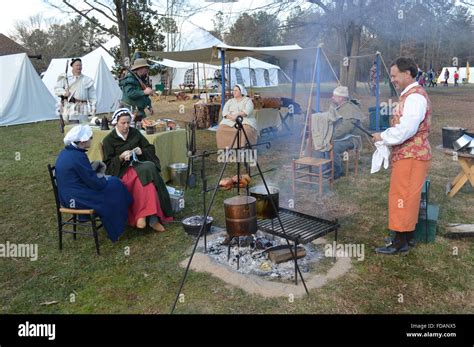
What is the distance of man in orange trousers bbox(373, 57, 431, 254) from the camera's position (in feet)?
11.1

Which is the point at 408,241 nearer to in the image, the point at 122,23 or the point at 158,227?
the point at 158,227

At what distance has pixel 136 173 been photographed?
4320 mm

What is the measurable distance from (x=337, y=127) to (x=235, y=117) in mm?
1857

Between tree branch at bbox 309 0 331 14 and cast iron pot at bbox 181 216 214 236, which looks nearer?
cast iron pot at bbox 181 216 214 236

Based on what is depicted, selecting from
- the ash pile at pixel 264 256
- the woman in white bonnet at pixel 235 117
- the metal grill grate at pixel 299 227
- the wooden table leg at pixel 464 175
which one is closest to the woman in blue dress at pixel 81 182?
the ash pile at pixel 264 256

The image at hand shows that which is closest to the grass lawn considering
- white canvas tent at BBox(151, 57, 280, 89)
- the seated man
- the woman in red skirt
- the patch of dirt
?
the patch of dirt

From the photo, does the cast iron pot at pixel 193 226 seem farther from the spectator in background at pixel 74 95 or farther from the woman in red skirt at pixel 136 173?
the spectator in background at pixel 74 95

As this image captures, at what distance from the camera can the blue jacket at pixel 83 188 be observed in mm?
3742

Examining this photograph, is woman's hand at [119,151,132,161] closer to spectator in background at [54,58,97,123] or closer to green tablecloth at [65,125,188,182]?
green tablecloth at [65,125,188,182]

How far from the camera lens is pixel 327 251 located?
12.8 ft

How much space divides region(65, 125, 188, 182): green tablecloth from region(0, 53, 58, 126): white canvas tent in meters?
8.13

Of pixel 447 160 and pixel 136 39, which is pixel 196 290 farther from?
pixel 136 39
